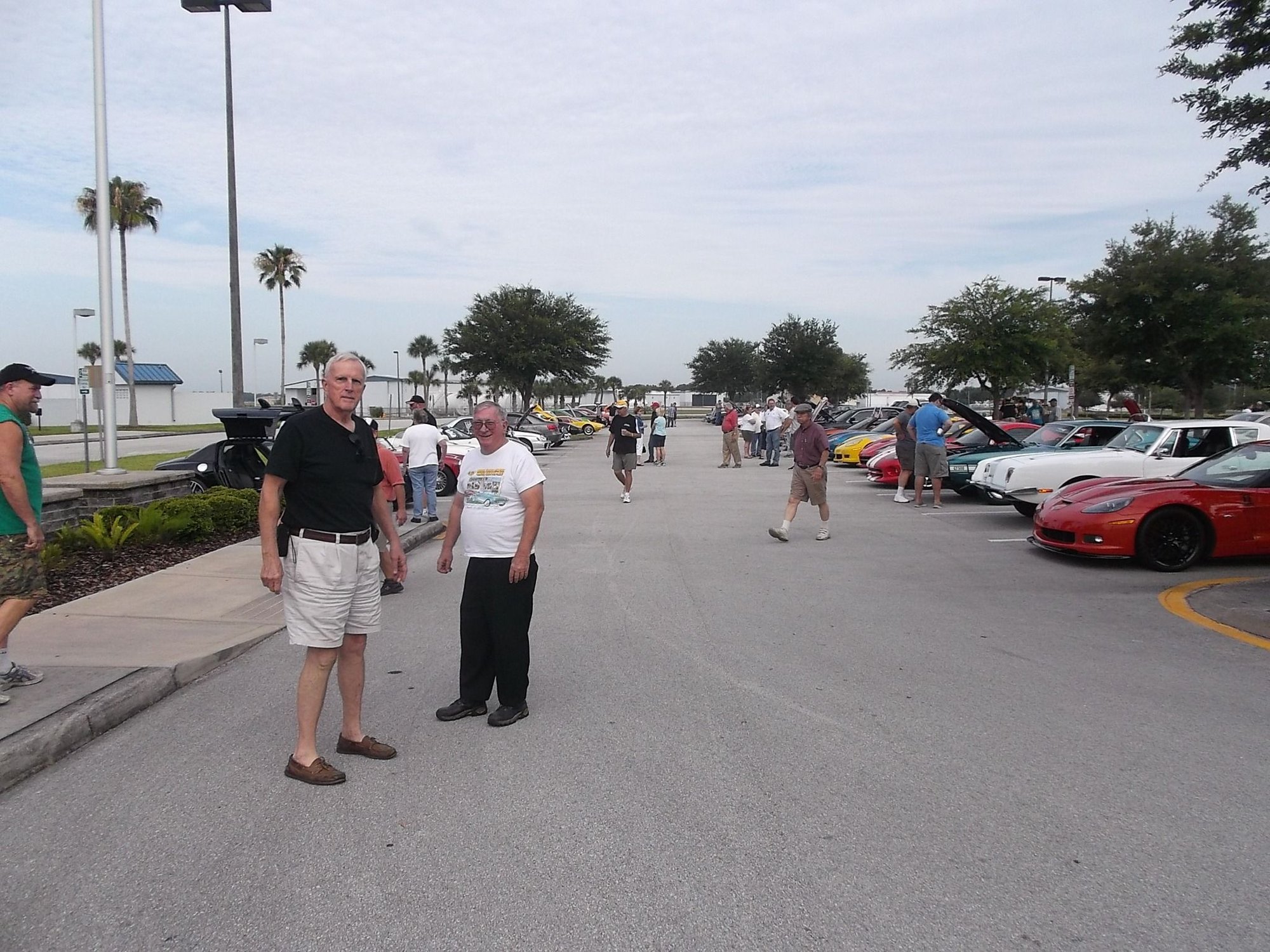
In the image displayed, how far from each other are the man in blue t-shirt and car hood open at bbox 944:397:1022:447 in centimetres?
35

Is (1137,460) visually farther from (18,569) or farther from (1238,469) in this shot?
(18,569)

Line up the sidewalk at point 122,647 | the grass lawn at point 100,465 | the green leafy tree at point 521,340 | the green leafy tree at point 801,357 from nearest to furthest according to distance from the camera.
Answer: the sidewalk at point 122,647 → the grass lawn at point 100,465 → the green leafy tree at point 521,340 → the green leafy tree at point 801,357

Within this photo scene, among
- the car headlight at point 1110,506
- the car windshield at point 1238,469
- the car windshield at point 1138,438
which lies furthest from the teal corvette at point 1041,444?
the car headlight at point 1110,506

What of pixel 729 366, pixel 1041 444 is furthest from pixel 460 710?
pixel 729 366

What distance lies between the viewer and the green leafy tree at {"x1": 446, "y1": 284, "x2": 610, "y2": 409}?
47656mm

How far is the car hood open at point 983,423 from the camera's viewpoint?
15613 millimetres

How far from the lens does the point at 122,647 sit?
20.4 ft

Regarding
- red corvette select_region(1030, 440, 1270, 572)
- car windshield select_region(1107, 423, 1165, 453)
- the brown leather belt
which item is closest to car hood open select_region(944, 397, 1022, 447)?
car windshield select_region(1107, 423, 1165, 453)

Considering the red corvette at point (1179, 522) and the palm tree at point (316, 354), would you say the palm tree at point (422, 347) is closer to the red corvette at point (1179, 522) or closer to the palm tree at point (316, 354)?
the palm tree at point (316, 354)

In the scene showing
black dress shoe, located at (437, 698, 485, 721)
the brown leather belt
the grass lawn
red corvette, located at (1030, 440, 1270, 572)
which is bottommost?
the grass lawn

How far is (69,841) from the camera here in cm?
374

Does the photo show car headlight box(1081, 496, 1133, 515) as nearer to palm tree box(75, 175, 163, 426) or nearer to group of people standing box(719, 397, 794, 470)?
group of people standing box(719, 397, 794, 470)

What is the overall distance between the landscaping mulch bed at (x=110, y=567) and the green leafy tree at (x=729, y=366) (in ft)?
279

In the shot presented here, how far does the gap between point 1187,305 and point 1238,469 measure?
21344 millimetres
